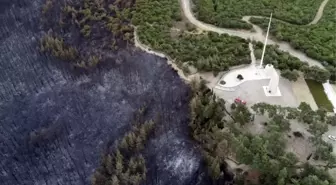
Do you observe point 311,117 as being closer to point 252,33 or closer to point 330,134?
point 330,134

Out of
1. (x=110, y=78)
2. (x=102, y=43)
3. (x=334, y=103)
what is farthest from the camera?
(x=102, y=43)

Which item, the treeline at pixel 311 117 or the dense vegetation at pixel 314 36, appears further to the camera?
the dense vegetation at pixel 314 36

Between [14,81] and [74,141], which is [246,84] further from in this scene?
[14,81]

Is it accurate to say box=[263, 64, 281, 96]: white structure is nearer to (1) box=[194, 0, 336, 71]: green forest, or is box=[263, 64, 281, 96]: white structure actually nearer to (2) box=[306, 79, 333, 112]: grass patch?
(2) box=[306, 79, 333, 112]: grass patch

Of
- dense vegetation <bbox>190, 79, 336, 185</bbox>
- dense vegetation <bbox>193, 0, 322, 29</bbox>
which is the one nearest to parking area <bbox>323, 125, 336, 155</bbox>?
dense vegetation <bbox>190, 79, 336, 185</bbox>

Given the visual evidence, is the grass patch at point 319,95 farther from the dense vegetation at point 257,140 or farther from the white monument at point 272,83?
the white monument at point 272,83

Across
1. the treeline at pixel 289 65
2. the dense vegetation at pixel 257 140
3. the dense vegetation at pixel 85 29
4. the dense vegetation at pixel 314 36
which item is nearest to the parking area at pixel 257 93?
the treeline at pixel 289 65

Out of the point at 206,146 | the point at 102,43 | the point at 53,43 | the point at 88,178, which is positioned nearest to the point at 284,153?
the point at 206,146
